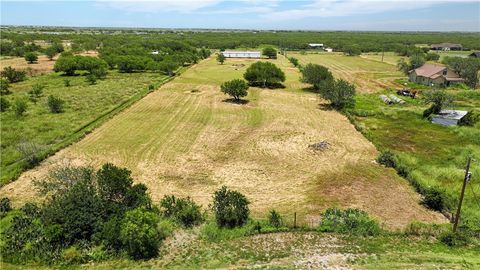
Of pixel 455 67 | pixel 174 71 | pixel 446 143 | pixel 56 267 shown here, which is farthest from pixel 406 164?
pixel 174 71

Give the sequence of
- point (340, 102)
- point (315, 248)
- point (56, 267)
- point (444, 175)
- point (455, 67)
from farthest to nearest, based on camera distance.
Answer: point (455, 67) → point (340, 102) → point (444, 175) → point (315, 248) → point (56, 267)

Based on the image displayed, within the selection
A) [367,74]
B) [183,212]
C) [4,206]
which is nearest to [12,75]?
[4,206]

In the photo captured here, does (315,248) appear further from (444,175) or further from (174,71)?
(174,71)

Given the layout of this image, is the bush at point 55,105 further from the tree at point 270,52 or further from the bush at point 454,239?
the tree at point 270,52

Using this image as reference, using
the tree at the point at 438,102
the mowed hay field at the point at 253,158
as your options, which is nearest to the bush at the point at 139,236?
the mowed hay field at the point at 253,158

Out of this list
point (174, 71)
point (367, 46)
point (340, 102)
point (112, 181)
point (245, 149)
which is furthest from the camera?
point (367, 46)

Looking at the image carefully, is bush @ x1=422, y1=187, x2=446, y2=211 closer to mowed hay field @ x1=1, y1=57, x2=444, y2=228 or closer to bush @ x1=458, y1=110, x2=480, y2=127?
mowed hay field @ x1=1, y1=57, x2=444, y2=228

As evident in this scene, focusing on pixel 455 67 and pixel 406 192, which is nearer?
pixel 406 192

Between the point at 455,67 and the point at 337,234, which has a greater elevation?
the point at 455,67
